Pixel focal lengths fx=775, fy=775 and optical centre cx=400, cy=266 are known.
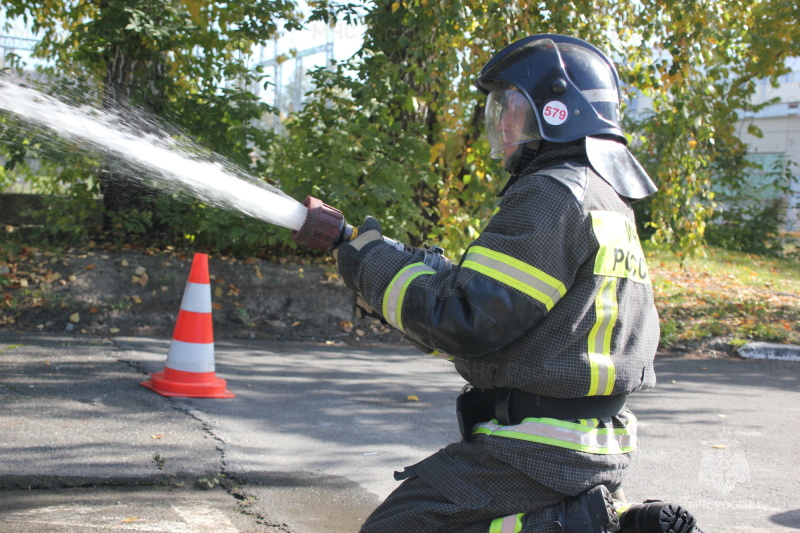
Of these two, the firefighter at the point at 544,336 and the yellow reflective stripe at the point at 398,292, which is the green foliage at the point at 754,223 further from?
the yellow reflective stripe at the point at 398,292

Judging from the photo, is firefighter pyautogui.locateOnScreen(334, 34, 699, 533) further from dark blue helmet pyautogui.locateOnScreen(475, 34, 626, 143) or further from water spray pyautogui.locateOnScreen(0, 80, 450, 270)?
water spray pyautogui.locateOnScreen(0, 80, 450, 270)

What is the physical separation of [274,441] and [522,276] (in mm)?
3074

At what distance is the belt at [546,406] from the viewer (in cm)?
190

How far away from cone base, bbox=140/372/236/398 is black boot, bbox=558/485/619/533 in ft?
12.3

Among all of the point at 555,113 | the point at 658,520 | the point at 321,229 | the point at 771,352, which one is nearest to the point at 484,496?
the point at 658,520

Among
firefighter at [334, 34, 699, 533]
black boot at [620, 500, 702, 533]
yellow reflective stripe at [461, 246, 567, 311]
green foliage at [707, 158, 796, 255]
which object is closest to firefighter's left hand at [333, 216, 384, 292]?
firefighter at [334, 34, 699, 533]

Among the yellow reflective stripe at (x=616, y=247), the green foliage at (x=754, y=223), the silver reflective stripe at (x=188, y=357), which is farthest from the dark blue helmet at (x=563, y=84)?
the green foliage at (x=754, y=223)

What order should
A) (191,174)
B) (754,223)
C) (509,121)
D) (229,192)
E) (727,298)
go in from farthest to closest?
(754,223) < (727,298) < (191,174) < (229,192) < (509,121)

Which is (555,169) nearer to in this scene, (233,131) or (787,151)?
(233,131)

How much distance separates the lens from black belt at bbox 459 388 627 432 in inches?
74.8

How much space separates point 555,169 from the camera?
6.43ft

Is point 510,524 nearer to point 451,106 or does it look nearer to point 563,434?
point 563,434

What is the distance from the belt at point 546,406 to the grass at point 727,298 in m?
6.58

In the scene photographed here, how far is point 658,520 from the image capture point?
5.89ft
